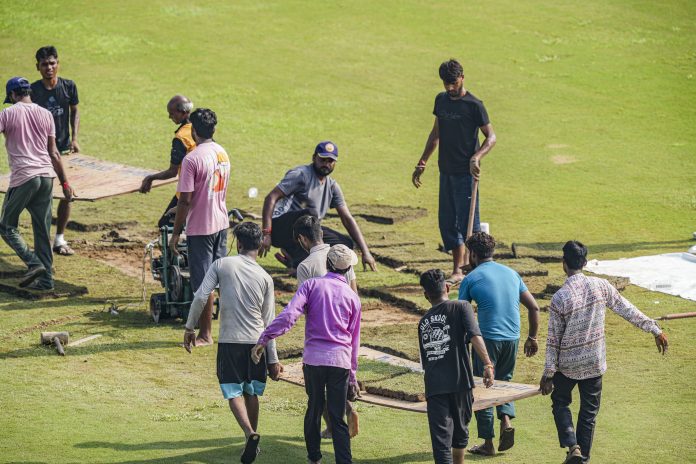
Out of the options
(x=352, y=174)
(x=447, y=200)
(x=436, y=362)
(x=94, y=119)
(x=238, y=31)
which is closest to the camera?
(x=436, y=362)

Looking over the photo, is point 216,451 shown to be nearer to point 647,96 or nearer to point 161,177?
point 161,177

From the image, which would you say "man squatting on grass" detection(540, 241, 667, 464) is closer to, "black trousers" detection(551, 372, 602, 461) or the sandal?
"black trousers" detection(551, 372, 602, 461)

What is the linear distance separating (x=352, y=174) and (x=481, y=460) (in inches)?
513

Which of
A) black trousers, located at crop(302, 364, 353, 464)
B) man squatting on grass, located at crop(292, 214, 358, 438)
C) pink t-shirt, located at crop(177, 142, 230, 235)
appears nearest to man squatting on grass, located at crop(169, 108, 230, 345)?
pink t-shirt, located at crop(177, 142, 230, 235)

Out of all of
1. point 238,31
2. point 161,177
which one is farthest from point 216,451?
point 238,31


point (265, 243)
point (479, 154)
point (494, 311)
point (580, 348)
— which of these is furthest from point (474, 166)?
point (580, 348)

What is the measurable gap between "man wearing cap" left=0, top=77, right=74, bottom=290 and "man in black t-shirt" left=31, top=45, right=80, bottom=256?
5.12 feet

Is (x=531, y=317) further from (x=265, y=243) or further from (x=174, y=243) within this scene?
(x=174, y=243)

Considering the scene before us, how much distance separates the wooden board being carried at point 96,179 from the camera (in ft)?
49.0

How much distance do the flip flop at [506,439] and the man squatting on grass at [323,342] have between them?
1.58m

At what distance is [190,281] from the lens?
514 inches

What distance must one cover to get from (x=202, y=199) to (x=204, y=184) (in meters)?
0.16

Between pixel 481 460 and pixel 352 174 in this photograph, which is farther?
pixel 352 174

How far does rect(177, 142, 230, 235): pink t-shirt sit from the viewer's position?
1262 centimetres
